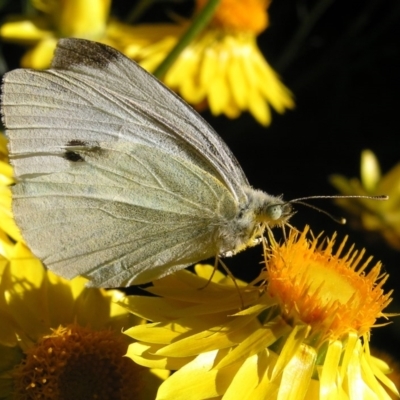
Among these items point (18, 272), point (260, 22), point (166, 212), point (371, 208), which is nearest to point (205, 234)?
point (166, 212)

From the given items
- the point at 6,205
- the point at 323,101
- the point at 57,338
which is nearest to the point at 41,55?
the point at 6,205

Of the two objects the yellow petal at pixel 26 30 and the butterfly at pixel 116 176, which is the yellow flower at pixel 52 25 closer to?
the yellow petal at pixel 26 30

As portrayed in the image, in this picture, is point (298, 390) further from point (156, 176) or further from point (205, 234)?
point (156, 176)

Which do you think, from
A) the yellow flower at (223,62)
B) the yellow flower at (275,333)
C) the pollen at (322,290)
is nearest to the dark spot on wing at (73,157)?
the yellow flower at (275,333)

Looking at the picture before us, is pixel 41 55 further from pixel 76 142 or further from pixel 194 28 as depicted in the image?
pixel 76 142

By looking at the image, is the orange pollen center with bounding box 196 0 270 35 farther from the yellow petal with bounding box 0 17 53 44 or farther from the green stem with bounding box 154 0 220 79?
the green stem with bounding box 154 0 220 79

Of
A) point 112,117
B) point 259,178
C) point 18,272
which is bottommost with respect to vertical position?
point 259,178
